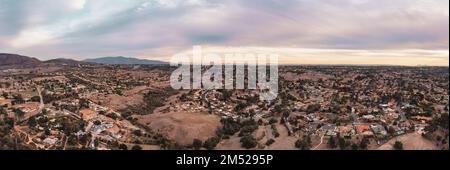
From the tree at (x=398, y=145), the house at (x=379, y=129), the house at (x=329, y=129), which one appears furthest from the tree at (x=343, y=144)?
the house at (x=379, y=129)

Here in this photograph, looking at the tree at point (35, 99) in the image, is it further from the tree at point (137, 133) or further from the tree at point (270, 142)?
the tree at point (270, 142)

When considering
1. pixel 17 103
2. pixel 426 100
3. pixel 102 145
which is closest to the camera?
pixel 102 145

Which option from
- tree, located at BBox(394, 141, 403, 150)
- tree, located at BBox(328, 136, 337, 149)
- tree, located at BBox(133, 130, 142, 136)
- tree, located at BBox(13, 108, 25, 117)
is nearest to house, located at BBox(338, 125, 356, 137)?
tree, located at BBox(328, 136, 337, 149)

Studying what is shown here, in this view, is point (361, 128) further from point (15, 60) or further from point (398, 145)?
point (15, 60)

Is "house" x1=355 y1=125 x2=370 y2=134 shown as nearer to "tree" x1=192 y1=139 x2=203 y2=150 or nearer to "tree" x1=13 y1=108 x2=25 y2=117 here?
"tree" x1=192 y1=139 x2=203 y2=150

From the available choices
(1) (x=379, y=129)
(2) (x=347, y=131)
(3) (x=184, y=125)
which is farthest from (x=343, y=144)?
(3) (x=184, y=125)

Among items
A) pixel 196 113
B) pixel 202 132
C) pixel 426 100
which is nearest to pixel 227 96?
pixel 196 113
